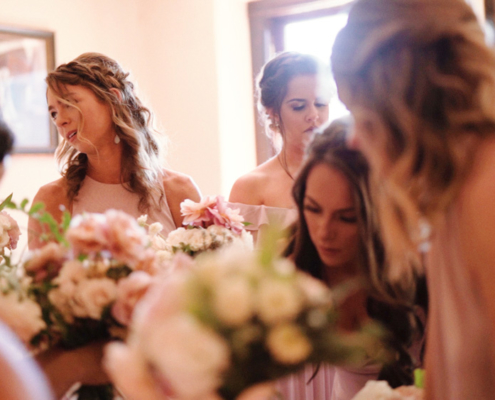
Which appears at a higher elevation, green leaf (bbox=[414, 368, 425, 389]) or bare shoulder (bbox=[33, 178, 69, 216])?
bare shoulder (bbox=[33, 178, 69, 216])

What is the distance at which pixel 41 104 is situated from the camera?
2912mm

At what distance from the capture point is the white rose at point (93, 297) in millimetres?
773

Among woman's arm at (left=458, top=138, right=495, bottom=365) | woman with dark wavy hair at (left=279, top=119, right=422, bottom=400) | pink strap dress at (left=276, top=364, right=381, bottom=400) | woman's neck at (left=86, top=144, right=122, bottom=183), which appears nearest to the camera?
woman's arm at (left=458, top=138, right=495, bottom=365)

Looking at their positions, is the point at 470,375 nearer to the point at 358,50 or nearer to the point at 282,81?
the point at 358,50

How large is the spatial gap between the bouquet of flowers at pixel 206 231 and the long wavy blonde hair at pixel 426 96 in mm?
678

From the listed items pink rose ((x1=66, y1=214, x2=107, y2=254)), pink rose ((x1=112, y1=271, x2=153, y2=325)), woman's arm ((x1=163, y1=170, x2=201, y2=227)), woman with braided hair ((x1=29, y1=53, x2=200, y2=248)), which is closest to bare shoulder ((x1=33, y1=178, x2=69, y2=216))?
woman with braided hair ((x1=29, y1=53, x2=200, y2=248))

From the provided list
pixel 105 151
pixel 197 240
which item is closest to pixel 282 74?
pixel 105 151

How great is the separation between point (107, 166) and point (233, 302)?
60.7 inches

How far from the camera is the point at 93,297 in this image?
78cm

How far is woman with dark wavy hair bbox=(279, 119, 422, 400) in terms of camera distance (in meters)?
0.99

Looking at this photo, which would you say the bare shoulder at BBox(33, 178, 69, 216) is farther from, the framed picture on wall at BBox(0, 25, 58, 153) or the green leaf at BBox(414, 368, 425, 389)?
the green leaf at BBox(414, 368, 425, 389)

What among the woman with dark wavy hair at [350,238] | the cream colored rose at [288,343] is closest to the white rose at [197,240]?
the woman with dark wavy hair at [350,238]

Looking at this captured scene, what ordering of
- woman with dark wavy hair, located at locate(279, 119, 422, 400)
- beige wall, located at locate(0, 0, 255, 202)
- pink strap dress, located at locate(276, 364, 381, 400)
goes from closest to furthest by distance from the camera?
woman with dark wavy hair, located at locate(279, 119, 422, 400)
pink strap dress, located at locate(276, 364, 381, 400)
beige wall, located at locate(0, 0, 255, 202)

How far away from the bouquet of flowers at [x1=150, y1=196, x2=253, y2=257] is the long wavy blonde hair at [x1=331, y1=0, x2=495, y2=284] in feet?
2.23
